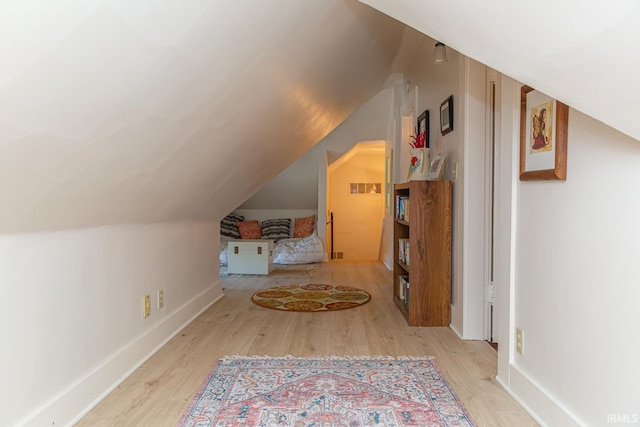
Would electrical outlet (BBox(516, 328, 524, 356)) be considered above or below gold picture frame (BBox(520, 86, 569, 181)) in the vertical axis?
below

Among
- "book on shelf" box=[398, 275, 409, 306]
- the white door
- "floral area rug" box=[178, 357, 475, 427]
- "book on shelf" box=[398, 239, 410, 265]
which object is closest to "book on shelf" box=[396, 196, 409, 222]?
"book on shelf" box=[398, 239, 410, 265]

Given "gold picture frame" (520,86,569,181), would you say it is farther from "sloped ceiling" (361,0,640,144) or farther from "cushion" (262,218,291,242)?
"cushion" (262,218,291,242)

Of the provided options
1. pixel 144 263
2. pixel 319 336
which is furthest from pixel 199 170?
pixel 319 336

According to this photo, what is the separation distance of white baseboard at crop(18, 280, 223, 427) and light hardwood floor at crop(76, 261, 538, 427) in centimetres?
4

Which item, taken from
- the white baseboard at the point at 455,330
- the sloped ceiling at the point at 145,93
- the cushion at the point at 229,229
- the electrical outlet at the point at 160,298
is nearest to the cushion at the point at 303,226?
the cushion at the point at 229,229

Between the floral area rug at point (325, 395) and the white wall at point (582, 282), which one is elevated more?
the white wall at point (582, 282)

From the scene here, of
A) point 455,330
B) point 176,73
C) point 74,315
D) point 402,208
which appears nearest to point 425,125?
point 402,208

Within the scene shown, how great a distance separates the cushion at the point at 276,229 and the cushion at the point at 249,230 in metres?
0.12

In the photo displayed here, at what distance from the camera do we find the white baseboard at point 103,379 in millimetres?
1618

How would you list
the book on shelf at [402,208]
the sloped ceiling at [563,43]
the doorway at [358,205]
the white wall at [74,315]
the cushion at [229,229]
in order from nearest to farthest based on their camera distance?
1. the sloped ceiling at [563,43]
2. the white wall at [74,315]
3. the book on shelf at [402,208]
4. the cushion at [229,229]
5. the doorway at [358,205]

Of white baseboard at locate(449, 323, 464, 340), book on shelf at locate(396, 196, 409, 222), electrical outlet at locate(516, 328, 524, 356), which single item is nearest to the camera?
electrical outlet at locate(516, 328, 524, 356)

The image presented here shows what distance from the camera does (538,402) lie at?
5.67ft

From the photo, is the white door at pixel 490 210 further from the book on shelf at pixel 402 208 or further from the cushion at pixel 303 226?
the cushion at pixel 303 226

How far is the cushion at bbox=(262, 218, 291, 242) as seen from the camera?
713 cm
